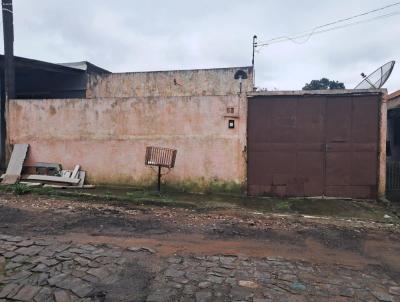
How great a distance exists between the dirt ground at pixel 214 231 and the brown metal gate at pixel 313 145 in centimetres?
155

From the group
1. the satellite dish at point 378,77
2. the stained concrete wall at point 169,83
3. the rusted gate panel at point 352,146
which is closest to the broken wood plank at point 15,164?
the stained concrete wall at point 169,83

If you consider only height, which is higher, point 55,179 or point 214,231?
point 55,179

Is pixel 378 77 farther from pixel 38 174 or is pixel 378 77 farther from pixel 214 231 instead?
pixel 38 174

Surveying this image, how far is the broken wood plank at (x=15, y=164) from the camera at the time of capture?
874 cm

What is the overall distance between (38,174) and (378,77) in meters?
9.18

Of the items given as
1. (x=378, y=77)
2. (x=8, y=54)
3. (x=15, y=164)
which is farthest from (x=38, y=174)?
(x=378, y=77)

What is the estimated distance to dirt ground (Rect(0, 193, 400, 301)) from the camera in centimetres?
444

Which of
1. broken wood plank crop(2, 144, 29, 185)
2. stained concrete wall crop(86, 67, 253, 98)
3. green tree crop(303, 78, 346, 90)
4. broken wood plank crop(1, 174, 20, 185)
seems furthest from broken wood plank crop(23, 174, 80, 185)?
green tree crop(303, 78, 346, 90)

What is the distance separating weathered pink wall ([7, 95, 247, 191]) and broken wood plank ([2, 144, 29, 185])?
201mm

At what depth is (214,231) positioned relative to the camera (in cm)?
536

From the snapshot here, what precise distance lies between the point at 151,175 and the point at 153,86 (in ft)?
20.6

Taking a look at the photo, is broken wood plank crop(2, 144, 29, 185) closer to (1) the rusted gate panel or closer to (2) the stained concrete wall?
(2) the stained concrete wall

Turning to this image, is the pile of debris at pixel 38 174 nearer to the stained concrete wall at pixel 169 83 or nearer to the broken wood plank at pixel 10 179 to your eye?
the broken wood plank at pixel 10 179

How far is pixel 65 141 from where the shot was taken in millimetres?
9008
